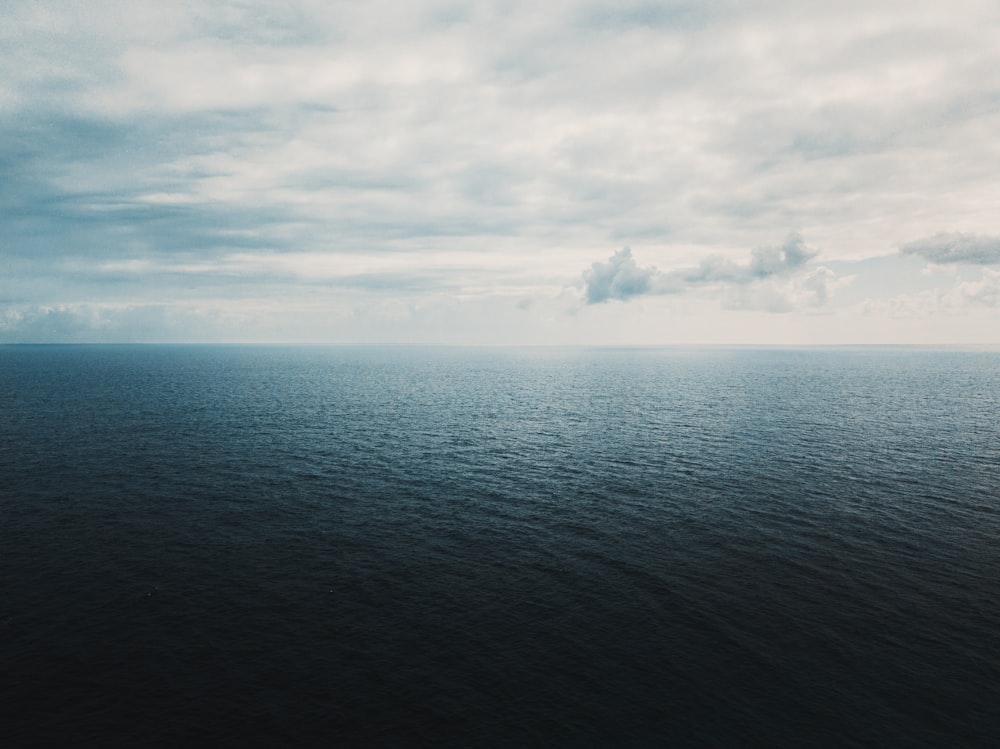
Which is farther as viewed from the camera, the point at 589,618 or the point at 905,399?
the point at 905,399

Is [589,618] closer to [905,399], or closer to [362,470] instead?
[362,470]

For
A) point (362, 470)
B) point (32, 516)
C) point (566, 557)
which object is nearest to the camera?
point (566, 557)

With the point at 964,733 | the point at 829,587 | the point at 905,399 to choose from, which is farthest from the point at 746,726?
the point at 905,399

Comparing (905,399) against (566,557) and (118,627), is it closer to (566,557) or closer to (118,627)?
(566,557)

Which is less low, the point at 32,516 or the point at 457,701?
the point at 32,516

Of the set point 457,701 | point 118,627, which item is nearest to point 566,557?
point 457,701

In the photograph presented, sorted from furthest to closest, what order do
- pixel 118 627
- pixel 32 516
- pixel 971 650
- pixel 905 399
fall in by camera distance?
pixel 905 399, pixel 32 516, pixel 118 627, pixel 971 650
